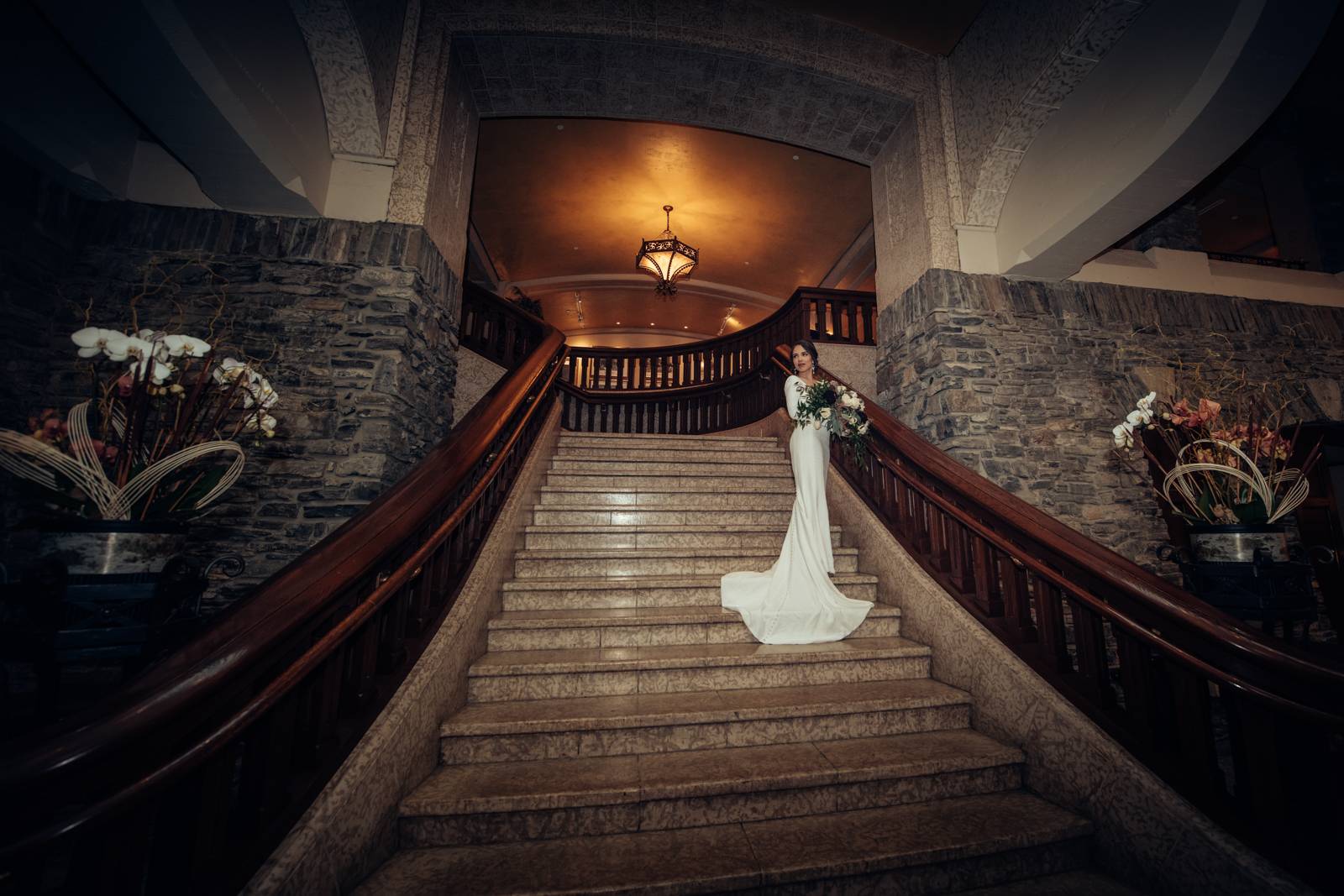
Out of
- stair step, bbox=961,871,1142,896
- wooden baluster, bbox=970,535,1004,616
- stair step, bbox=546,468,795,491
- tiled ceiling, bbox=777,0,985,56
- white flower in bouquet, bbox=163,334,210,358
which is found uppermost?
tiled ceiling, bbox=777,0,985,56

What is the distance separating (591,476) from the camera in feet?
13.6

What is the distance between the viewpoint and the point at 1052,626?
81.7 inches

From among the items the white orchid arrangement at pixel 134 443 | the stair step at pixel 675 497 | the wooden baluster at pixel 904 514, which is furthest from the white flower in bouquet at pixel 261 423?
the wooden baluster at pixel 904 514

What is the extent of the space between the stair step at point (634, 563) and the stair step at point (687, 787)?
4.38 feet

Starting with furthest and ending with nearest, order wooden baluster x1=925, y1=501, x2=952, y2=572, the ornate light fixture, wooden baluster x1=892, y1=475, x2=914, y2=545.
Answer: the ornate light fixture
wooden baluster x1=892, y1=475, x2=914, y2=545
wooden baluster x1=925, y1=501, x2=952, y2=572

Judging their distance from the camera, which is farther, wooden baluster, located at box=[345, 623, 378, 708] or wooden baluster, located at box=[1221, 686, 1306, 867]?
wooden baluster, located at box=[345, 623, 378, 708]

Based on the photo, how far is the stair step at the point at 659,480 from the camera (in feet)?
13.5

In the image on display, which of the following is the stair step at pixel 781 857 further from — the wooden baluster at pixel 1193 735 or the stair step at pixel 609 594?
the stair step at pixel 609 594

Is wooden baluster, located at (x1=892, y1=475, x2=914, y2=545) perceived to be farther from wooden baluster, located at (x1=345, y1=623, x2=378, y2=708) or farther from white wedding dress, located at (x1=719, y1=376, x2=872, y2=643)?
wooden baluster, located at (x1=345, y1=623, x2=378, y2=708)

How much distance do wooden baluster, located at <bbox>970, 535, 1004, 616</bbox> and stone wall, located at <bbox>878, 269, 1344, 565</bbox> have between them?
191cm

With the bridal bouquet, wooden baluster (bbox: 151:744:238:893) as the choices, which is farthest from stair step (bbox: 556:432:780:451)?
wooden baluster (bbox: 151:744:238:893)

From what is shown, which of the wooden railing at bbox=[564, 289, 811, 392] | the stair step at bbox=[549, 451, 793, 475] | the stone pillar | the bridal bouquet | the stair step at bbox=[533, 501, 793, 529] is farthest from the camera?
the wooden railing at bbox=[564, 289, 811, 392]

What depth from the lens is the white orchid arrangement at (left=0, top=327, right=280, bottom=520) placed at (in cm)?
148

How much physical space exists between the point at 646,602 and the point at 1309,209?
8.93 metres
